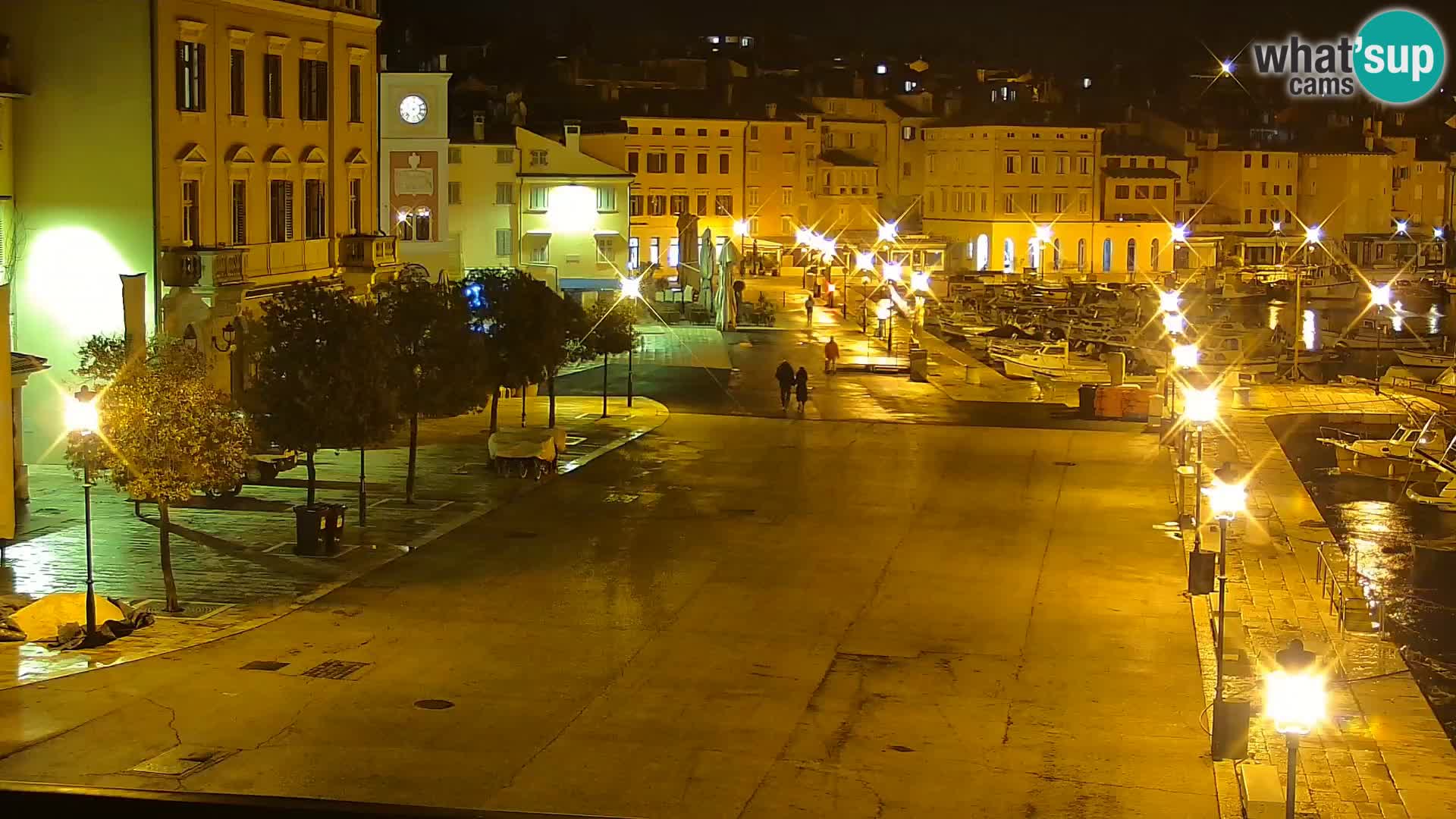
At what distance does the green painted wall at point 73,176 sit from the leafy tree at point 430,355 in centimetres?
515

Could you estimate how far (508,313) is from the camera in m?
36.9

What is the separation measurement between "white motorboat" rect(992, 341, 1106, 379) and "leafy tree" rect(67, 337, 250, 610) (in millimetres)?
35797

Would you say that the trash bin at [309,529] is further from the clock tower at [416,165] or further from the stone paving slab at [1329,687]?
the clock tower at [416,165]

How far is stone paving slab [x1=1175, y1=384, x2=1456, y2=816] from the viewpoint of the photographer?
16.9 m

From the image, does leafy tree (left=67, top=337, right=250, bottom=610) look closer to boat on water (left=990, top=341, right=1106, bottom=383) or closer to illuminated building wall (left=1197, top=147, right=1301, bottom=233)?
A: boat on water (left=990, top=341, right=1106, bottom=383)

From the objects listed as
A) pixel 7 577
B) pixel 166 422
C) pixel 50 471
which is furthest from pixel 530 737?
pixel 50 471

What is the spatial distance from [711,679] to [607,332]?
23450 millimetres

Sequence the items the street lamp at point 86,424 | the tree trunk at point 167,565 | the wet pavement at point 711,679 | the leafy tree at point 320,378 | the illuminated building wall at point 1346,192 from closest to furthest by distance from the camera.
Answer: the wet pavement at point 711,679, the street lamp at point 86,424, the tree trunk at point 167,565, the leafy tree at point 320,378, the illuminated building wall at point 1346,192

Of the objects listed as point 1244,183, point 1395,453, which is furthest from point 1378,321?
point 1244,183

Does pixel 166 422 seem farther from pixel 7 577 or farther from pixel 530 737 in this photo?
pixel 530 737

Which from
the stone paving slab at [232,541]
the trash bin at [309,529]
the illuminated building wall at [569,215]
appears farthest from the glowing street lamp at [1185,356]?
the illuminated building wall at [569,215]

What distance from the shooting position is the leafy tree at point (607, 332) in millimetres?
42031

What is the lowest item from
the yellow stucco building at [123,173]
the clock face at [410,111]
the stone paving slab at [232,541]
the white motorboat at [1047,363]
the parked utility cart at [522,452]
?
the stone paving slab at [232,541]

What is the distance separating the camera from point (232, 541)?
26812mm
